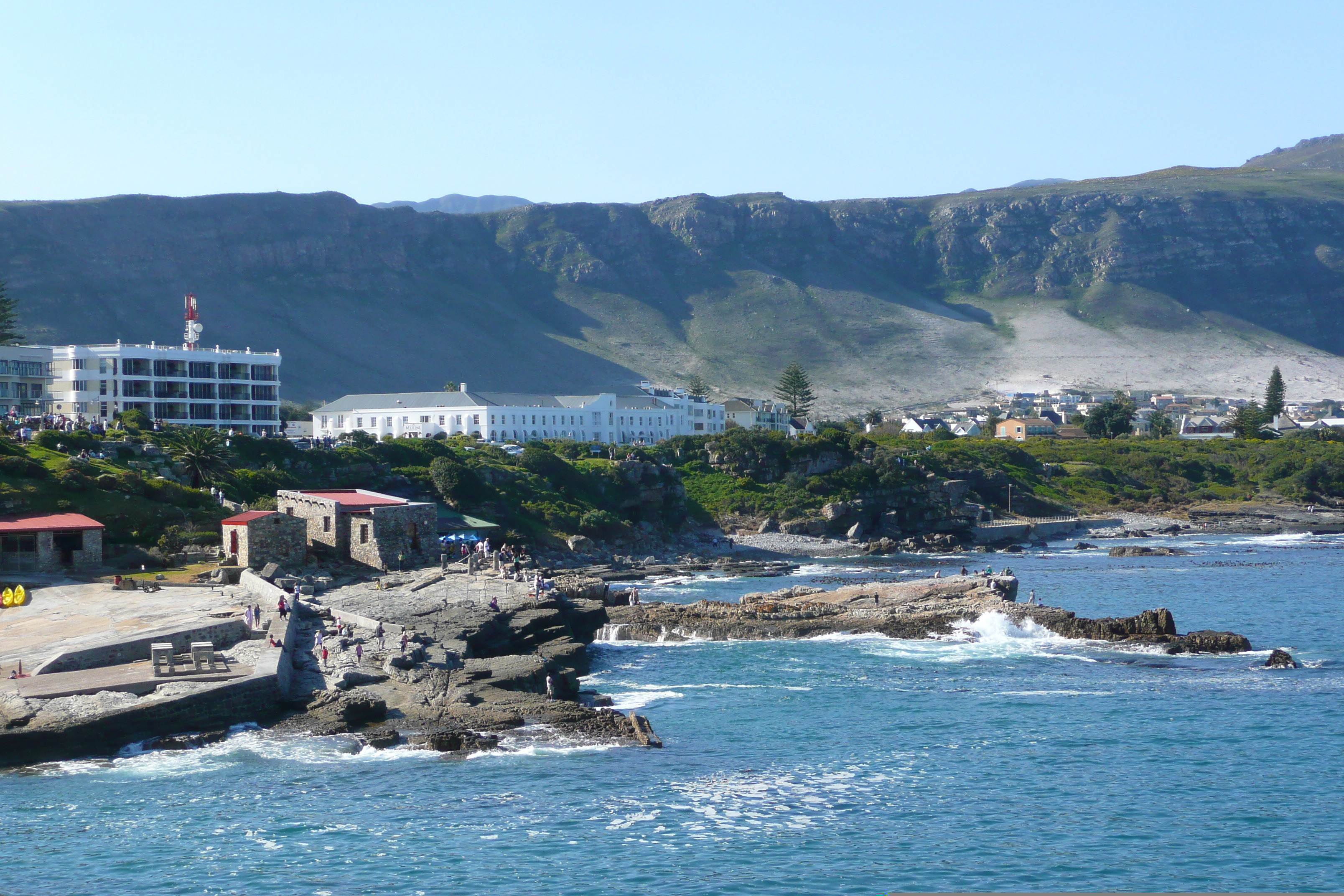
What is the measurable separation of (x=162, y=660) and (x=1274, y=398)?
165811 mm

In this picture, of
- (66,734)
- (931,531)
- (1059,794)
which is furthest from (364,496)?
(931,531)

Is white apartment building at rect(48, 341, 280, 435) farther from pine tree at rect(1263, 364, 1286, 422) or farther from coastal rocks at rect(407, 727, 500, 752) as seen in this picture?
pine tree at rect(1263, 364, 1286, 422)

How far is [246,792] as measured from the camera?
25016 millimetres

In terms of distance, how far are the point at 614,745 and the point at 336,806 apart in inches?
278

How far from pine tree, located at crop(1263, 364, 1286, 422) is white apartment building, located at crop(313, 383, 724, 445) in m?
83.4

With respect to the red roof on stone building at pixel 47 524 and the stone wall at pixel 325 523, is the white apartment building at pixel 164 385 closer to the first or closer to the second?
the red roof on stone building at pixel 47 524

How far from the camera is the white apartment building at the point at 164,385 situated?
88.6m

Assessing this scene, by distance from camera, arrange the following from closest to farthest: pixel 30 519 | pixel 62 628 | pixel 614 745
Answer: pixel 614 745 < pixel 62 628 < pixel 30 519

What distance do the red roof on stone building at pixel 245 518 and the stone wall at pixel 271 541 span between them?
0.08 meters

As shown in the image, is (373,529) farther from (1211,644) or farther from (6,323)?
(6,323)

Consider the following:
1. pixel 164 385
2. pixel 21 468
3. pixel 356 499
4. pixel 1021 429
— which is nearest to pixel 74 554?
pixel 21 468

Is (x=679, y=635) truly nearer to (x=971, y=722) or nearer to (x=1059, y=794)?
(x=971, y=722)

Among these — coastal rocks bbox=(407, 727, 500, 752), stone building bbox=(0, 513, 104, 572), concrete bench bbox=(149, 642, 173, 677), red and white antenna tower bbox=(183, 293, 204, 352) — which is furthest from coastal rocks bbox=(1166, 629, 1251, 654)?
red and white antenna tower bbox=(183, 293, 204, 352)

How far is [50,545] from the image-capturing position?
1770 inches
